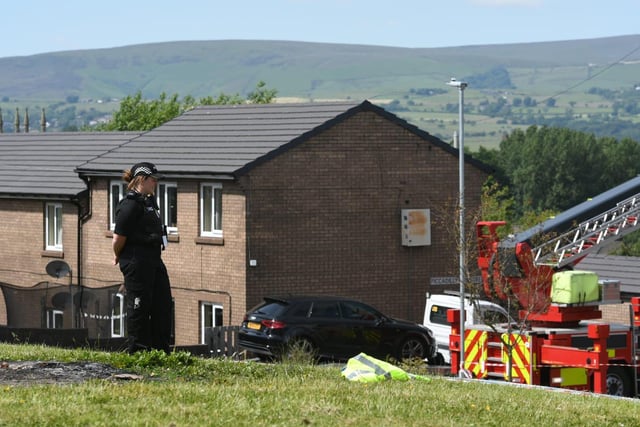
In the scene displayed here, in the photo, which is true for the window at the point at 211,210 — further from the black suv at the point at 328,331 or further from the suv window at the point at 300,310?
the suv window at the point at 300,310

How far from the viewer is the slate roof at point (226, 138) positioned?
Answer: 129ft

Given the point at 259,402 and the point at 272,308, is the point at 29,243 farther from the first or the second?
the point at 259,402

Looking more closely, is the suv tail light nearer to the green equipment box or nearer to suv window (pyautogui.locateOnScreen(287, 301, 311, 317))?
suv window (pyautogui.locateOnScreen(287, 301, 311, 317))

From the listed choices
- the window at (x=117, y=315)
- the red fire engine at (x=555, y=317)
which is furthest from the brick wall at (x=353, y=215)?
the red fire engine at (x=555, y=317)

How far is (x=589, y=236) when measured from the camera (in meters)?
30.5

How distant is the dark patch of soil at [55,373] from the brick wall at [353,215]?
24.1 metres

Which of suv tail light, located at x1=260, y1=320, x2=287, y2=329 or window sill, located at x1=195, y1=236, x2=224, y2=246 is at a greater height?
window sill, located at x1=195, y1=236, x2=224, y2=246

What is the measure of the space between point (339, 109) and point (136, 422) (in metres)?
29.9

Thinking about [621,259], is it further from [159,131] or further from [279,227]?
[159,131]

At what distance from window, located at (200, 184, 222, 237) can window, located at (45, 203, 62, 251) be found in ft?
24.4

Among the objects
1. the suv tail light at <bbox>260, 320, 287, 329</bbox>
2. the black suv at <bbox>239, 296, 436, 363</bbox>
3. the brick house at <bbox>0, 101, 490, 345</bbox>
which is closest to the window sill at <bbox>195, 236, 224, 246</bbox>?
the brick house at <bbox>0, 101, 490, 345</bbox>

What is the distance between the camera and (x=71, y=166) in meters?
46.6

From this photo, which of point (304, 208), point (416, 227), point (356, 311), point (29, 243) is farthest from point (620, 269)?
point (29, 243)

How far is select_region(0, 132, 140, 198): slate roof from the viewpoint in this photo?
45188 mm
